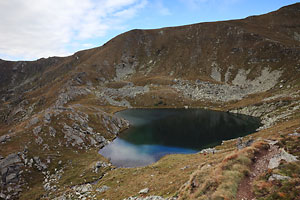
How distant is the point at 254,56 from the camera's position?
150 metres

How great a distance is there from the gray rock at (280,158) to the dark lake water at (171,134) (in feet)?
116

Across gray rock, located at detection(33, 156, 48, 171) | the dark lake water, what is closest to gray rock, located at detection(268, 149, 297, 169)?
the dark lake water

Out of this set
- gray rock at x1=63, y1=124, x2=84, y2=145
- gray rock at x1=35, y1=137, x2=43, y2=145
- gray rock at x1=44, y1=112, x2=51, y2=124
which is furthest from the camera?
gray rock at x1=44, y1=112, x2=51, y2=124

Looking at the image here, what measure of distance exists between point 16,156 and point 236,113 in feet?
329

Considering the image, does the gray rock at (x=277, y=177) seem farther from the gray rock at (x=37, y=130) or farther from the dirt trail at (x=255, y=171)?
the gray rock at (x=37, y=130)

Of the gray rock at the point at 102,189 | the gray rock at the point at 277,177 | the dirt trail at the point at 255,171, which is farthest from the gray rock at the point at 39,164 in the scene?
the gray rock at the point at 277,177

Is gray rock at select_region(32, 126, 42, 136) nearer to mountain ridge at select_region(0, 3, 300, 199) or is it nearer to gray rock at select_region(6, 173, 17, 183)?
mountain ridge at select_region(0, 3, 300, 199)

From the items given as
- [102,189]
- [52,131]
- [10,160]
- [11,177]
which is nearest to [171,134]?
[102,189]

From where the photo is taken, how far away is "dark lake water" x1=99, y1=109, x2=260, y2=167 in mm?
54625

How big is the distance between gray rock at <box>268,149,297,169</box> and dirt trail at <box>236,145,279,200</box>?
1.99ft

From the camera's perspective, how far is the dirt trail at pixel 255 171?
14.3m

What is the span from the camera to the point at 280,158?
16.9 m

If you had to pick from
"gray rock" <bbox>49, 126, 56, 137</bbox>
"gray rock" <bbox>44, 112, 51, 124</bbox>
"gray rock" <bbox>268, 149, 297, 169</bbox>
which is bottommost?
"gray rock" <bbox>49, 126, 56, 137</bbox>

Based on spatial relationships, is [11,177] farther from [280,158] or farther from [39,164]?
[280,158]
